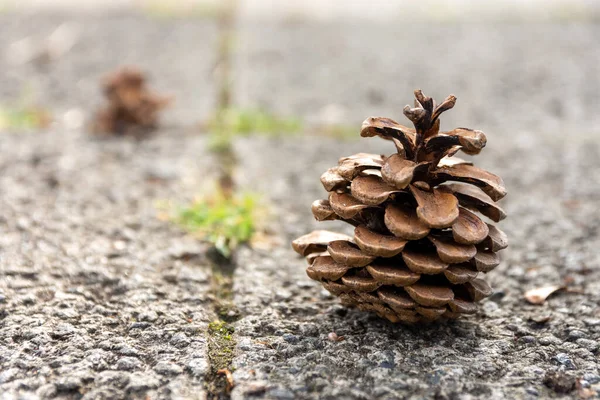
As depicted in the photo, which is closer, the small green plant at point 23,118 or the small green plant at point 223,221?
the small green plant at point 223,221

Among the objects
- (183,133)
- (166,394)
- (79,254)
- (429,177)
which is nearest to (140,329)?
(166,394)

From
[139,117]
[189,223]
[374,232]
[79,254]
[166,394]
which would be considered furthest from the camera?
[139,117]

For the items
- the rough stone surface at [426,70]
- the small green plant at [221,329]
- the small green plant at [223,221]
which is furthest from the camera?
the rough stone surface at [426,70]

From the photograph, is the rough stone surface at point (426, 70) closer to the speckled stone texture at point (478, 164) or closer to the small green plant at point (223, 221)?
the speckled stone texture at point (478, 164)

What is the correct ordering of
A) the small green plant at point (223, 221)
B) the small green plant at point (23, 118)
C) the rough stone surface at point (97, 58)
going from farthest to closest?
the rough stone surface at point (97, 58)
the small green plant at point (23, 118)
the small green plant at point (223, 221)

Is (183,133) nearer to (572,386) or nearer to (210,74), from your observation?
(210,74)

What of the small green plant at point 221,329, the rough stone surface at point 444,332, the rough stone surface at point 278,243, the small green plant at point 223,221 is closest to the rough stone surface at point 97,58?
the rough stone surface at point 278,243

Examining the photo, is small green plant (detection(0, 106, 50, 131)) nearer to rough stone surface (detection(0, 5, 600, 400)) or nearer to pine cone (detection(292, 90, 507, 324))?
rough stone surface (detection(0, 5, 600, 400))

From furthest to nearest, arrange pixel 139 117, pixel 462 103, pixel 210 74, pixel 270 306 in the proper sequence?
pixel 210 74 < pixel 462 103 < pixel 139 117 < pixel 270 306
